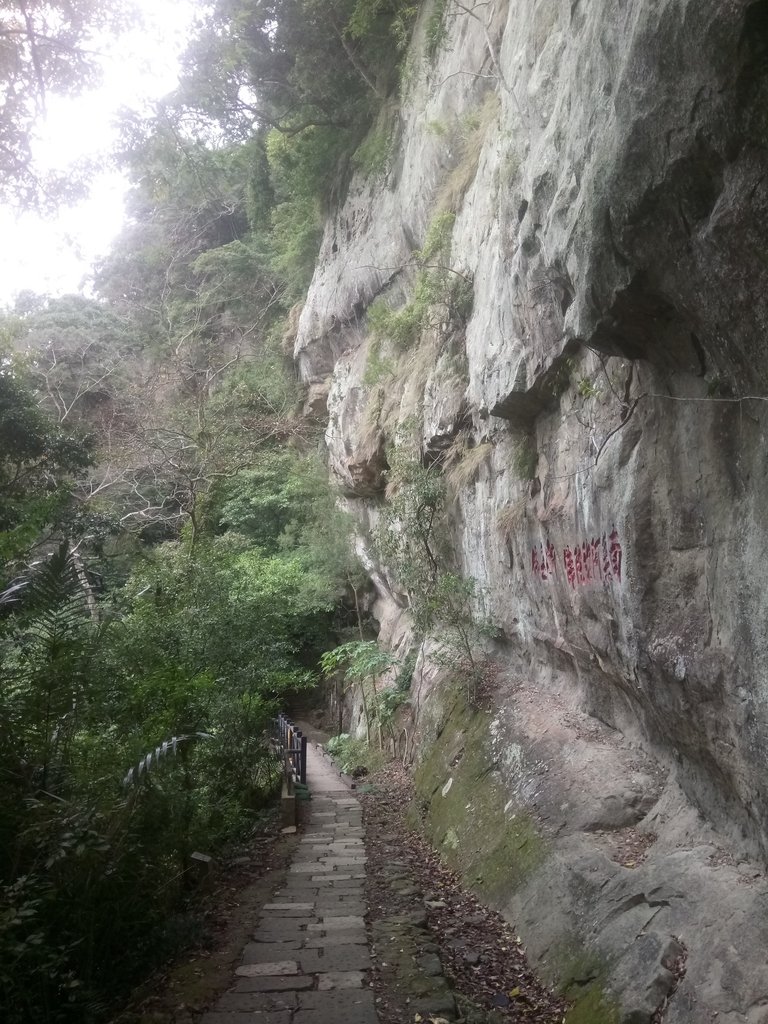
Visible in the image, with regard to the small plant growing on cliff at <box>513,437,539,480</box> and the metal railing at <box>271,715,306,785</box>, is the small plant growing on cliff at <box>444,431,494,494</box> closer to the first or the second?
the small plant growing on cliff at <box>513,437,539,480</box>

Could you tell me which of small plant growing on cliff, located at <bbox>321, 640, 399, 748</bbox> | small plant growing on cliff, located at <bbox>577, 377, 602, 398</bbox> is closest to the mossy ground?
small plant growing on cliff, located at <bbox>321, 640, 399, 748</bbox>

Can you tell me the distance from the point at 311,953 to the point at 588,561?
11.7ft

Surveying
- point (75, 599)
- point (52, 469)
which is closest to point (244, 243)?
point (52, 469)

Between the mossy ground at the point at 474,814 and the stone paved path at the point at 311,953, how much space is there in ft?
3.19

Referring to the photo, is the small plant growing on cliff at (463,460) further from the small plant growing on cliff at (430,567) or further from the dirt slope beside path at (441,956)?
the dirt slope beside path at (441,956)

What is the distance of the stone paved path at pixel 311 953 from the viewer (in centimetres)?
390

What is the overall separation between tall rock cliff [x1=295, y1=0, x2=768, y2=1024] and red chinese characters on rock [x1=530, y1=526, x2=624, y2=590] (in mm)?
28

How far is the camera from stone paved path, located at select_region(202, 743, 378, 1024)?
3.90 m

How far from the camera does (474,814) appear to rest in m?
7.12

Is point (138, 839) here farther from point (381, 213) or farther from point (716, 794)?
point (381, 213)

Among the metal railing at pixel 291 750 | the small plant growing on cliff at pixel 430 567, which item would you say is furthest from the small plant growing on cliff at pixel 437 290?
the metal railing at pixel 291 750

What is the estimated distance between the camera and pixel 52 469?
12586 millimetres

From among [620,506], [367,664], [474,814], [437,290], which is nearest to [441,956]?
[474,814]

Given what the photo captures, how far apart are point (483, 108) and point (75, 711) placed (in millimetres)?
10158
